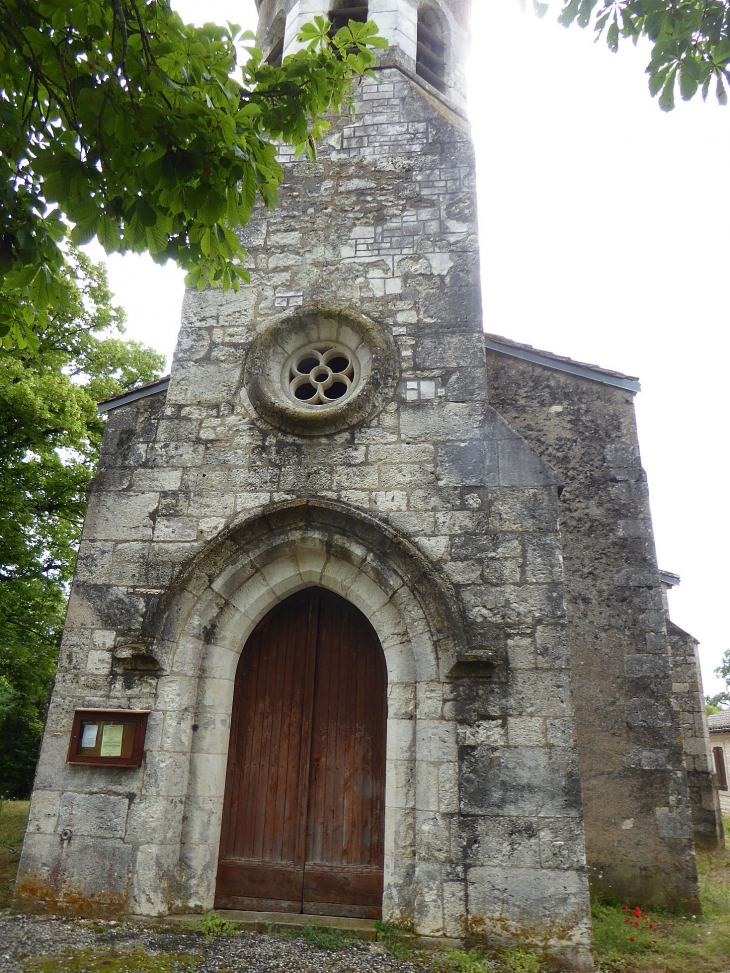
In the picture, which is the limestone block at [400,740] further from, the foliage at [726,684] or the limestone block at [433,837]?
the foliage at [726,684]

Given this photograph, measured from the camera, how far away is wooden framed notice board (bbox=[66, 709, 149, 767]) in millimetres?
4469

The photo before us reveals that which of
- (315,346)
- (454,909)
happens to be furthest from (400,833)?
(315,346)

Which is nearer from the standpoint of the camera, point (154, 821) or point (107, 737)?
point (154, 821)

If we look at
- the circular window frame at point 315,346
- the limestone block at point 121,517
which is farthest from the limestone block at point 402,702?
the limestone block at point 121,517

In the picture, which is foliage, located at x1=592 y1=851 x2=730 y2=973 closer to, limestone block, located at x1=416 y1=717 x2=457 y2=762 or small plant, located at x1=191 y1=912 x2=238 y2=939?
limestone block, located at x1=416 y1=717 x2=457 y2=762

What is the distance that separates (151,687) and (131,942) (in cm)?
146

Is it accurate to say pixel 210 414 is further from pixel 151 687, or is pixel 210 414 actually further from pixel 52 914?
pixel 52 914

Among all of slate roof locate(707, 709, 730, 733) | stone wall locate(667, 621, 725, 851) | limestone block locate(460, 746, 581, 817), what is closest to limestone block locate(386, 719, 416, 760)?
limestone block locate(460, 746, 581, 817)

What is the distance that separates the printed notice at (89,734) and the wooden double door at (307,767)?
95 cm

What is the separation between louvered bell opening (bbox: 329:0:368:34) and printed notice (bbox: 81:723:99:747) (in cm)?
722

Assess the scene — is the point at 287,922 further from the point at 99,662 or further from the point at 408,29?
the point at 408,29

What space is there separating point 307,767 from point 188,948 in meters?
1.33

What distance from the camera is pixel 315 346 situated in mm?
5664

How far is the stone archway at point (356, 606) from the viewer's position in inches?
168
